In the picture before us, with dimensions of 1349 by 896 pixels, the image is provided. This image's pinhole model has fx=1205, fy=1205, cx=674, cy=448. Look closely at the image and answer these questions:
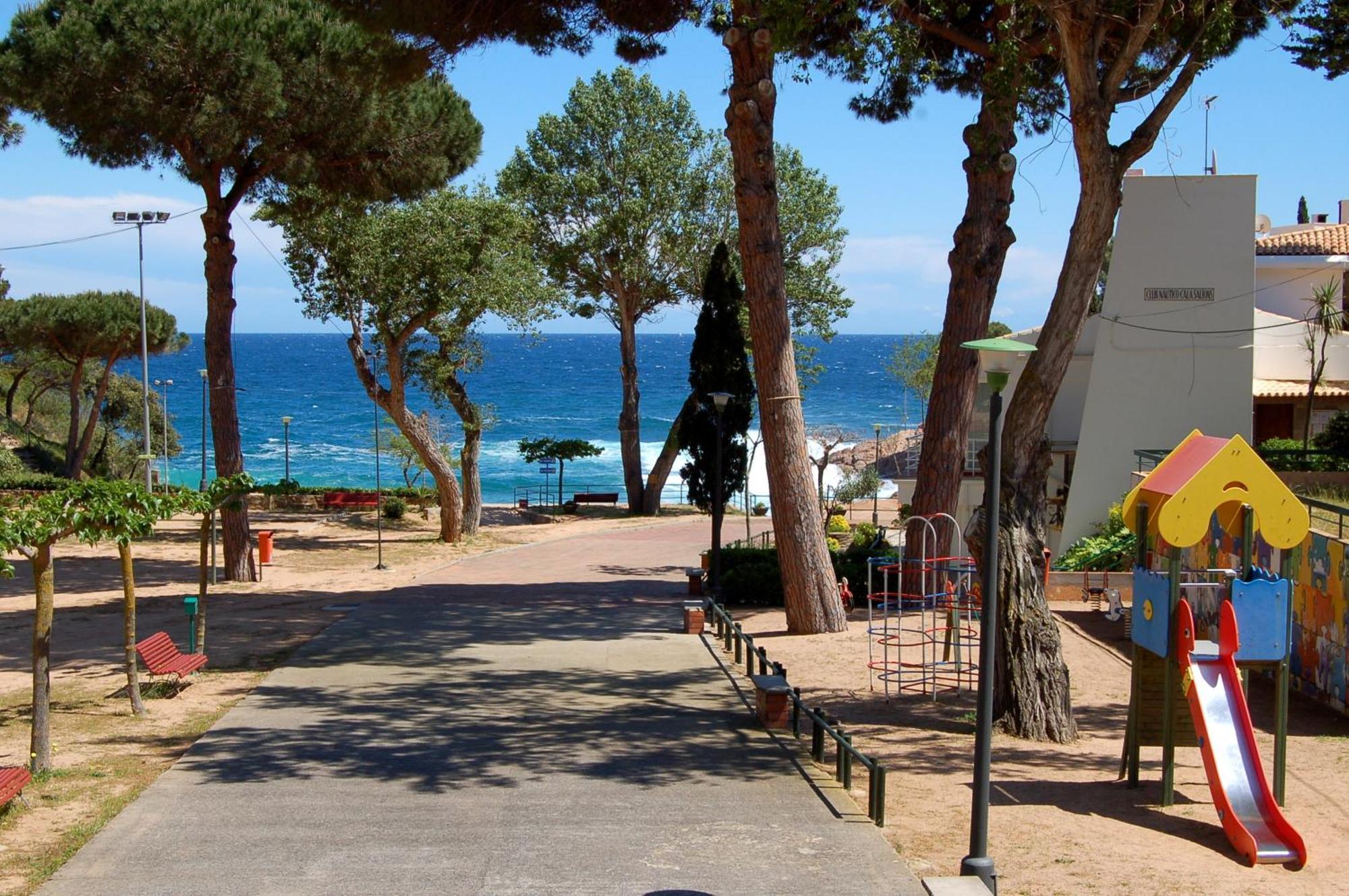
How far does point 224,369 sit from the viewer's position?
72.6ft

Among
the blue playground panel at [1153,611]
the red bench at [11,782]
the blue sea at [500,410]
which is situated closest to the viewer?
the red bench at [11,782]

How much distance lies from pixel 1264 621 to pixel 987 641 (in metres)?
2.89

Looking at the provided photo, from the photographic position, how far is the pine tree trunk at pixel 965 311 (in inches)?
672

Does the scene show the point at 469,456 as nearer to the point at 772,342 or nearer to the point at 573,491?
the point at 772,342

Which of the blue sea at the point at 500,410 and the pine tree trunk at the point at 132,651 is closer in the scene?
the pine tree trunk at the point at 132,651

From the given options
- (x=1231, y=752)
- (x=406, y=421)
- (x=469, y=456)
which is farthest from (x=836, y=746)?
(x=469, y=456)

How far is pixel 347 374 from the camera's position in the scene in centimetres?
14962

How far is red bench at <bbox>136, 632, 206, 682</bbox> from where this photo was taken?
12.3 meters

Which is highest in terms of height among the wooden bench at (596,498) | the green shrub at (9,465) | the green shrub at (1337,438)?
the green shrub at (1337,438)

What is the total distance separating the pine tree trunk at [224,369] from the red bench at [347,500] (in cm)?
1505

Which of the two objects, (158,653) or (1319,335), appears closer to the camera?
(158,653)

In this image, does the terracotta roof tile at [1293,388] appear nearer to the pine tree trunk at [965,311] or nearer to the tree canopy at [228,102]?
the pine tree trunk at [965,311]

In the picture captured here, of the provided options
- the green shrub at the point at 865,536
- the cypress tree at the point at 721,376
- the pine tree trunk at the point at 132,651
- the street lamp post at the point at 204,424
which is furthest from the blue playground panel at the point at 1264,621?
the cypress tree at the point at 721,376

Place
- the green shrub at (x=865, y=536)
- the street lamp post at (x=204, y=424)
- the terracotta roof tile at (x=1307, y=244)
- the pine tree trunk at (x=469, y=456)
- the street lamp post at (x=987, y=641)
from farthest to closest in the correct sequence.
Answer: the pine tree trunk at (x=469, y=456) → the terracotta roof tile at (x=1307, y=244) → the street lamp post at (x=204, y=424) → the green shrub at (x=865, y=536) → the street lamp post at (x=987, y=641)
